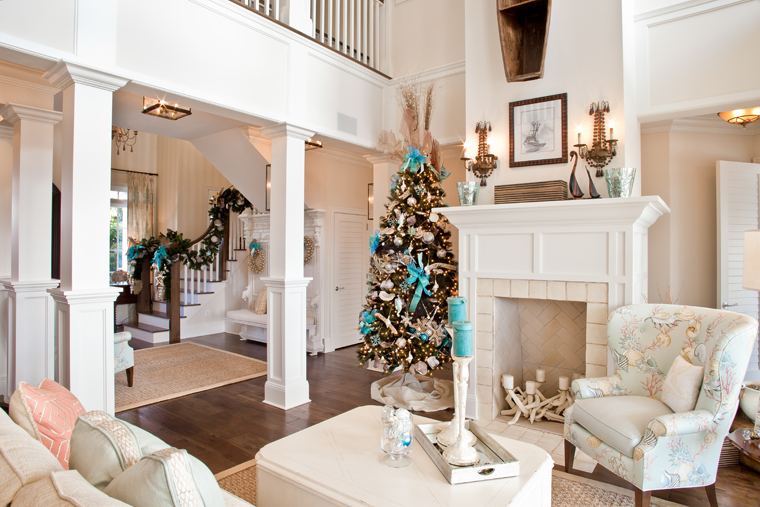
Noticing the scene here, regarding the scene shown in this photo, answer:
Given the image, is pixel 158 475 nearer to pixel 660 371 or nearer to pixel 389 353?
pixel 660 371

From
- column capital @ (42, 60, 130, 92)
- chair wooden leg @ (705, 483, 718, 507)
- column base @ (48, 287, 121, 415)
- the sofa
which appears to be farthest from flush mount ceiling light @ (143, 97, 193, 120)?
chair wooden leg @ (705, 483, 718, 507)

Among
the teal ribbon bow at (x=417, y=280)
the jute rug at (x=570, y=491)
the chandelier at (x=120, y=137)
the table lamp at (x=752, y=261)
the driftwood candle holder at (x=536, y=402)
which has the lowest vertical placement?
the jute rug at (x=570, y=491)

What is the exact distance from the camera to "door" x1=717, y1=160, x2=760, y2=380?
387 centimetres

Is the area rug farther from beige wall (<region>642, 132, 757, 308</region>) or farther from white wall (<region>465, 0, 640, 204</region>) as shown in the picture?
beige wall (<region>642, 132, 757, 308</region>)

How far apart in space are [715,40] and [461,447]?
3588mm

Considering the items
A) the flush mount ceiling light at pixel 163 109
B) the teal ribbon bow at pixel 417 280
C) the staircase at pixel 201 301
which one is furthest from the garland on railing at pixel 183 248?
the teal ribbon bow at pixel 417 280

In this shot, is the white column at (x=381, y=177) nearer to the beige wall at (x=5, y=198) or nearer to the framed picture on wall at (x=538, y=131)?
the framed picture on wall at (x=538, y=131)

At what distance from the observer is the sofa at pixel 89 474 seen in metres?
0.91

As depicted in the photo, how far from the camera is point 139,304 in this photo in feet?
24.9

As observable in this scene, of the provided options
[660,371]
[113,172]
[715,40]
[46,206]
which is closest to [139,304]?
[113,172]

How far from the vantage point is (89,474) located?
110cm

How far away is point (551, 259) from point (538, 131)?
1.08 metres

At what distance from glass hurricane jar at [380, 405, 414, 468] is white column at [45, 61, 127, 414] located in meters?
1.90

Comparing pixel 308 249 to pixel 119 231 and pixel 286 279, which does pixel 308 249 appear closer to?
pixel 286 279
